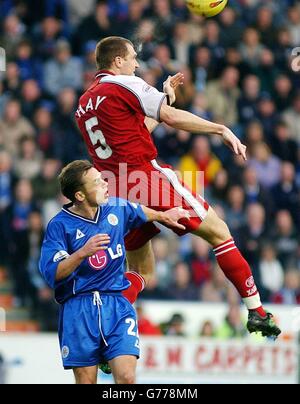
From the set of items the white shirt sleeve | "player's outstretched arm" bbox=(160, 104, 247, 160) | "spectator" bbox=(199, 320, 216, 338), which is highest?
the white shirt sleeve

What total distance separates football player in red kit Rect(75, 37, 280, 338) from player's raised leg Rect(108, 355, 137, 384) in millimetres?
942

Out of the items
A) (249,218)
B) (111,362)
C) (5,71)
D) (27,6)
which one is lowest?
(111,362)

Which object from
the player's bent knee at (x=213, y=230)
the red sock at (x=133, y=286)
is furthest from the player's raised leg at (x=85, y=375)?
the player's bent knee at (x=213, y=230)

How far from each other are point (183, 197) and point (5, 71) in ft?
24.6

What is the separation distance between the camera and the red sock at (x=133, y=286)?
9031mm

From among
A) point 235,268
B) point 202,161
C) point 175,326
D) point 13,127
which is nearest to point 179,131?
point 202,161

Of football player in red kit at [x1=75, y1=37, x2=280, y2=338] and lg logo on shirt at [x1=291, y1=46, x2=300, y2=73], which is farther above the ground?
lg logo on shirt at [x1=291, y1=46, x2=300, y2=73]

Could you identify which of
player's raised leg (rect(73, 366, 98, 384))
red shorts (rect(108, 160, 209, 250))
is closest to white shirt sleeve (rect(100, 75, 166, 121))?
red shorts (rect(108, 160, 209, 250))

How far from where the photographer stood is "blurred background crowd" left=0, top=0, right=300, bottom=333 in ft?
48.5

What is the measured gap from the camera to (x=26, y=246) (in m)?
14.5

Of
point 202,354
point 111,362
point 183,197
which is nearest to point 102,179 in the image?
point 183,197

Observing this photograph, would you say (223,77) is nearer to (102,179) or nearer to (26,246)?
(26,246)

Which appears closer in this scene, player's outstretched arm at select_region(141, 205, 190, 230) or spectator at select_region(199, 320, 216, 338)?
player's outstretched arm at select_region(141, 205, 190, 230)

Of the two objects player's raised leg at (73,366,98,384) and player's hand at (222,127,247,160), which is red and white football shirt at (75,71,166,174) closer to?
player's hand at (222,127,247,160)
